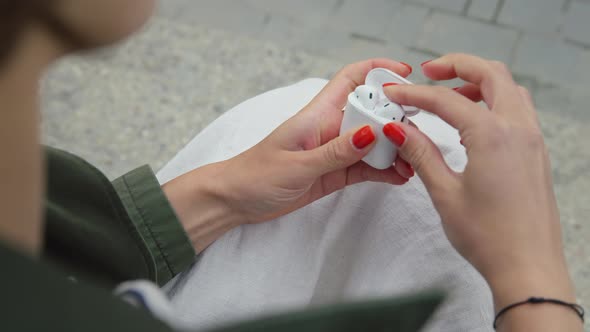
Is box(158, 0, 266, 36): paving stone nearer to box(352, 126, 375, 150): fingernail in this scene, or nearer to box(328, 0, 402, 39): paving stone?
box(328, 0, 402, 39): paving stone

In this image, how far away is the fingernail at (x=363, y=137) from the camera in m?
0.73

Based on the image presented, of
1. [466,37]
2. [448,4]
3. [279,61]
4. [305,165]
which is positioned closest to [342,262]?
[305,165]

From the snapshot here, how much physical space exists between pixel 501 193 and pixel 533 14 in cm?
134

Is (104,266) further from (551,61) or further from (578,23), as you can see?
(578,23)

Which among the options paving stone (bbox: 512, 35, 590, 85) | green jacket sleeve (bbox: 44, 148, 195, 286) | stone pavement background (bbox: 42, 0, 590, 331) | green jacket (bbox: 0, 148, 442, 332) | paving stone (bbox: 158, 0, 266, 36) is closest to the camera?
green jacket (bbox: 0, 148, 442, 332)

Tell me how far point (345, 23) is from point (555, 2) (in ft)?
1.88

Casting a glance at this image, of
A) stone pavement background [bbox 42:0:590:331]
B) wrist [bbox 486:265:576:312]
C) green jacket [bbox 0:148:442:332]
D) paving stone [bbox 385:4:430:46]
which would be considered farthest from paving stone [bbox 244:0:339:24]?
wrist [bbox 486:265:576:312]

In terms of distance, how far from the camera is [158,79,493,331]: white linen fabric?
2.39 ft

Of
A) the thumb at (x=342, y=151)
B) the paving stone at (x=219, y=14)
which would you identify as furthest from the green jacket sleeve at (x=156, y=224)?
the paving stone at (x=219, y=14)

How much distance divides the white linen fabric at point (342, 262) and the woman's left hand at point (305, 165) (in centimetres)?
2

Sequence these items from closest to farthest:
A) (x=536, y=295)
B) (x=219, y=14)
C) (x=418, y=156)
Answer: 1. (x=536, y=295)
2. (x=418, y=156)
3. (x=219, y=14)

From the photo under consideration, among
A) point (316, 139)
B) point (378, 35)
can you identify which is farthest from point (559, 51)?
point (316, 139)

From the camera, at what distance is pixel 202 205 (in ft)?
2.61

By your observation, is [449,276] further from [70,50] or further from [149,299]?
[70,50]
